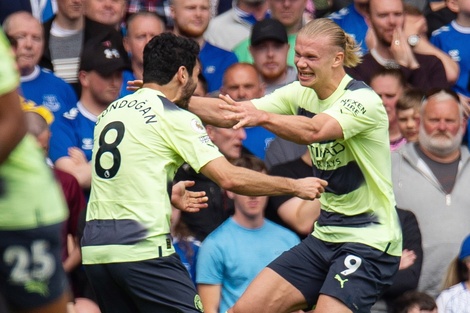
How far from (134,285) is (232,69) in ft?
11.5

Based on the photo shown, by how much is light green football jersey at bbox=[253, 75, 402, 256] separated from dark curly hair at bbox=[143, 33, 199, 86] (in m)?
1.01

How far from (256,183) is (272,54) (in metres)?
3.54

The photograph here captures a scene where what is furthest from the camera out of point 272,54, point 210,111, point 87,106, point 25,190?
point 272,54

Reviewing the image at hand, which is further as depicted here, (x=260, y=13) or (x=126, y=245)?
(x=260, y=13)

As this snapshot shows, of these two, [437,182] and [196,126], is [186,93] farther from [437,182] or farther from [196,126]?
[437,182]

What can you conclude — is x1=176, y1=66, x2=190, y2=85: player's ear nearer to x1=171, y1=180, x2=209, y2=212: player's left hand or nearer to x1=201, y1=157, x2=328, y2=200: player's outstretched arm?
x1=201, y1=157, x2=328, y2=200: player's outstretched arm

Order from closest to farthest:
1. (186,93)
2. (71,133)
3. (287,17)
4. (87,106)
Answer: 1. (186,93)
2. (71,133)
3. (87,106)
4. (287,17)

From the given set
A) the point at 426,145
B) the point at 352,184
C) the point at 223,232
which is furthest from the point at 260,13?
the point at 352,184

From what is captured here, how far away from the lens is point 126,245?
287 inches

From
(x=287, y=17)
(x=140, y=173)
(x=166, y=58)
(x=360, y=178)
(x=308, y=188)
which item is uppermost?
(x=166, y=58)

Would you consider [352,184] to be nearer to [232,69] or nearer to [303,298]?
[303,298]

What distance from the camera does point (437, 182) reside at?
382 inches

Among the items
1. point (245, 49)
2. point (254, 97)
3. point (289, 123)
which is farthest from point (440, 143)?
point (289, 123)

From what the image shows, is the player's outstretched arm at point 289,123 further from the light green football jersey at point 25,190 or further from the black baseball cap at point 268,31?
the black baseball cap at point 268,31
